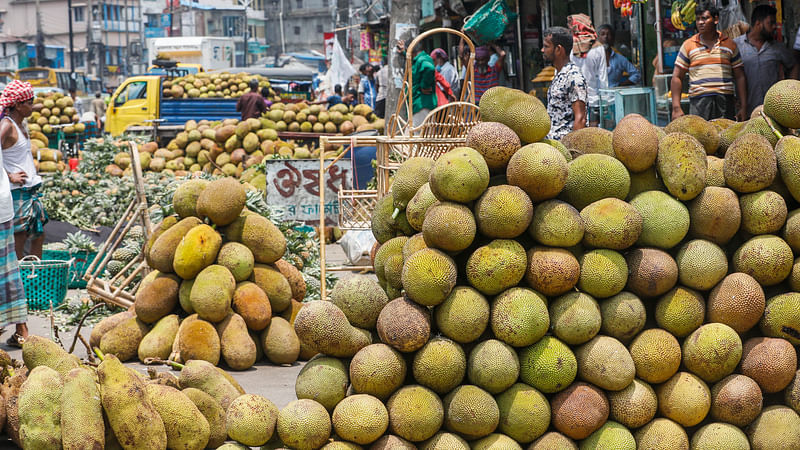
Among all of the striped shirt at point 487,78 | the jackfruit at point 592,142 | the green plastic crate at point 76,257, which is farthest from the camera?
the striped shirt at point 487,78

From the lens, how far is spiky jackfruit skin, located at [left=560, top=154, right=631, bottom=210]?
306cm

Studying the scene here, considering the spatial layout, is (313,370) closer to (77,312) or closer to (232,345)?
(232,345)

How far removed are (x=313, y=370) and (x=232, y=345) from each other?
2228 millimetres

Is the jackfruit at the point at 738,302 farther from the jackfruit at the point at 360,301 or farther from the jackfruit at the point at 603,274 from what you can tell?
the jackfruit at the point at 360,301

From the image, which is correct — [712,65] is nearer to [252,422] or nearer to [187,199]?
[187,199]

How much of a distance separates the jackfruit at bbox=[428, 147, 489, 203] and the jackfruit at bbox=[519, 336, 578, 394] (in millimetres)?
599

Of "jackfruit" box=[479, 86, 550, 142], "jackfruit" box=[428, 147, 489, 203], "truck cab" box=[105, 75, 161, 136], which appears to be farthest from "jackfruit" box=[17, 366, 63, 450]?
"truck cab" box=[105, 75, 161, 136]

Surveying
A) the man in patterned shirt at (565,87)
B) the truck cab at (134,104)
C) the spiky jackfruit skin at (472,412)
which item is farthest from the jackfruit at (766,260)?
the truck cab at (134,104)

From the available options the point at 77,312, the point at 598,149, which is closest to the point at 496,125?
the point at 598,149

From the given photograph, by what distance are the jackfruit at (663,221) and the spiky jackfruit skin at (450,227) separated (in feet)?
2.17

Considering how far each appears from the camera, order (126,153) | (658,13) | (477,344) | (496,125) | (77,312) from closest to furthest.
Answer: (477,344) → (496,125) → (77,312) → (658,13) → (126,153)

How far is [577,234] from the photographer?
116 inches

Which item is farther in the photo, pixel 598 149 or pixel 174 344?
pixel 174 344

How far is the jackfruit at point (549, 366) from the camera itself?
2.87m
